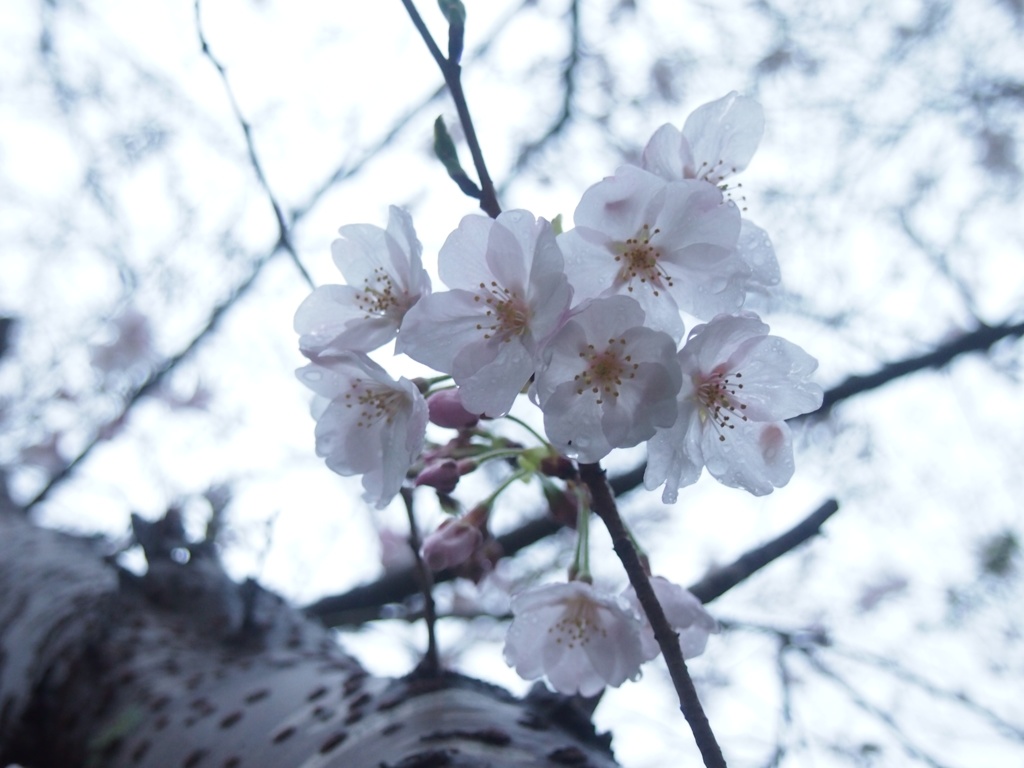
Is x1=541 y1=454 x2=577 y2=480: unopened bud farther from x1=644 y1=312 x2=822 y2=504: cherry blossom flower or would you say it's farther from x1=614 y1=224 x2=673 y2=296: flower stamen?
x1=614 y1=224 x2=673 y2=296: flower stamen

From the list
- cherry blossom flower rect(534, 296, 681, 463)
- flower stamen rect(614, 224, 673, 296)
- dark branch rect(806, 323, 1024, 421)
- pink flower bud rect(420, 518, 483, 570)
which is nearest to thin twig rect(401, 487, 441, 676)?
pink flower bud rect(420, 518, 483, 570)

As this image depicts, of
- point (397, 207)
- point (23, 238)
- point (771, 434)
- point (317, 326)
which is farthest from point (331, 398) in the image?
point (23, 238)

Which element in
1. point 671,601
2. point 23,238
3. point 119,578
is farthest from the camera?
point 23,238

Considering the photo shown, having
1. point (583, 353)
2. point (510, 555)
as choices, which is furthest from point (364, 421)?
point (510, 555)

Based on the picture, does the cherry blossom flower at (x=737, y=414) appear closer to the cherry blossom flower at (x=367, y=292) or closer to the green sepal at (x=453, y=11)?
the cherry blossom flower at (x=367, y=292)

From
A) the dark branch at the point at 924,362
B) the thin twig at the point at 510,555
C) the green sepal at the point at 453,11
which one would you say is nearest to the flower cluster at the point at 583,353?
the thin twig at the point at 510,555

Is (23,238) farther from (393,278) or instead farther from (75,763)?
(393,278)
